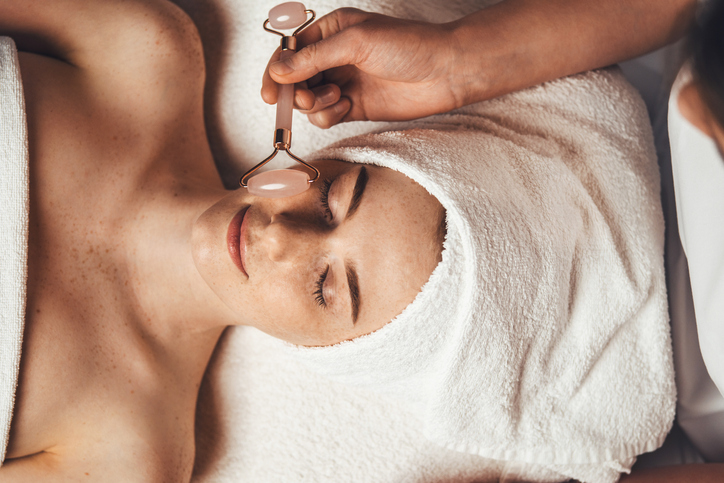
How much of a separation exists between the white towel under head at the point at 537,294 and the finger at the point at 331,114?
0.12m

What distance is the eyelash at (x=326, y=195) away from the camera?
3.29ft

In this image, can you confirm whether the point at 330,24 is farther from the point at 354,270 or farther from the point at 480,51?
the point at 354,270

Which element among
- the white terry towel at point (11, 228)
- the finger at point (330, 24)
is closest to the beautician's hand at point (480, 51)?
the finger at point (330, 24)

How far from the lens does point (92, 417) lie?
1.14 metres

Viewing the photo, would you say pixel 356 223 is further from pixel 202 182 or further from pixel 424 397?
pixel 202 182

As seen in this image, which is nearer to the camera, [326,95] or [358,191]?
[358,191]

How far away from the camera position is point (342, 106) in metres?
1.22

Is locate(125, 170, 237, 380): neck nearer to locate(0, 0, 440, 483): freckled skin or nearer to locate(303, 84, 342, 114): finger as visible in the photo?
locate(0, 0, 440, 483): freckled skin

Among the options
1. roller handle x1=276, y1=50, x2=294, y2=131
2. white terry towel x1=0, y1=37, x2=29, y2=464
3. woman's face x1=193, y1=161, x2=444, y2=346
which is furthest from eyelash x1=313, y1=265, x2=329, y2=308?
white terry towel x1=0, y1=37, x2=29, y2=464

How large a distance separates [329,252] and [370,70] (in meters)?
0.44

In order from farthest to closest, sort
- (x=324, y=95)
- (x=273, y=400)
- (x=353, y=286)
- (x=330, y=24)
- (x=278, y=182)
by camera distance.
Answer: (x=273, y=400) < (x=324, y=95) < (x=330, y=24) < (x=353, y=286) < (x=278, y=182)

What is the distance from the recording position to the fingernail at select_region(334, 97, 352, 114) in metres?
1.22

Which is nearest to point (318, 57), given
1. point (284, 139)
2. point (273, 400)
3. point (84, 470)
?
point (284, 139)

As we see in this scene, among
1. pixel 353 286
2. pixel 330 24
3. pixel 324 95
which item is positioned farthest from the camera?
pixel 324 95
